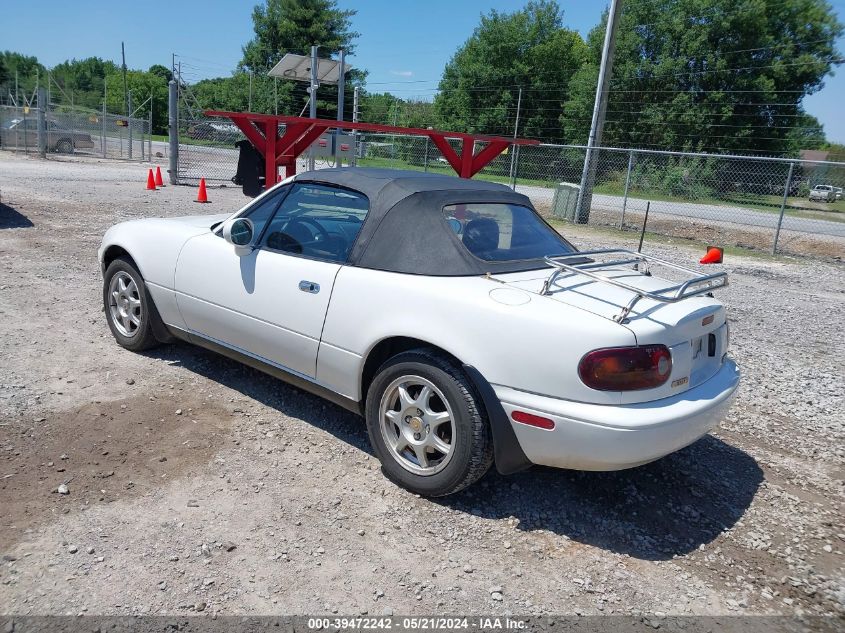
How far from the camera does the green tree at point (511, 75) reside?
45312mm

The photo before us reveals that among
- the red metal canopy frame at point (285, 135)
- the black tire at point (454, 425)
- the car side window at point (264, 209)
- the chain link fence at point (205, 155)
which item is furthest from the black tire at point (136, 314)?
the chain link fence at point (205, 155)

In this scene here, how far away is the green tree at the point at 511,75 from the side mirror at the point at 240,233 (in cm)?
4224

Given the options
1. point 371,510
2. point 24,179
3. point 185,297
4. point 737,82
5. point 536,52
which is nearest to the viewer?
point 371,510

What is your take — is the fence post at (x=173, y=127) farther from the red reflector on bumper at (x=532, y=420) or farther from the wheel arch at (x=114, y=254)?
the red reflector on bumper at (x=532, y=420)

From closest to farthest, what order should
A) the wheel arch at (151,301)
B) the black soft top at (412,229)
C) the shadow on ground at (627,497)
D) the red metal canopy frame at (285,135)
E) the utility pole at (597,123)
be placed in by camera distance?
the shadow on ground at (627,497), the black soft top at (412,229), the wheel arch at (151,301), the red metal canopy frame at (285,135), the utility pole at (597,123)

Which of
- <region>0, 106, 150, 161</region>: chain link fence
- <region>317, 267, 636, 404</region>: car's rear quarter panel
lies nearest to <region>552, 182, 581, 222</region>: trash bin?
<region>317, 267, 636, 404</region>: car's rear quarter panel

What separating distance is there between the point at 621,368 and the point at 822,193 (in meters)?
23.3

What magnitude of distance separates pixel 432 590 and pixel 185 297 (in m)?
2.68

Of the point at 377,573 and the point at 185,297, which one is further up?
the point at 185,297

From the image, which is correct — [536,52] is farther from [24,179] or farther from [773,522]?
[773,522]

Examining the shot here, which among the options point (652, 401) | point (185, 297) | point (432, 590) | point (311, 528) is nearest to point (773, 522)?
point (652, 401)

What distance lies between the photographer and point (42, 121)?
80.1 feet

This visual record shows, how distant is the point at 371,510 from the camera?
3248 mm

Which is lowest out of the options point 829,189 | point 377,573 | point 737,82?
point 377,573
